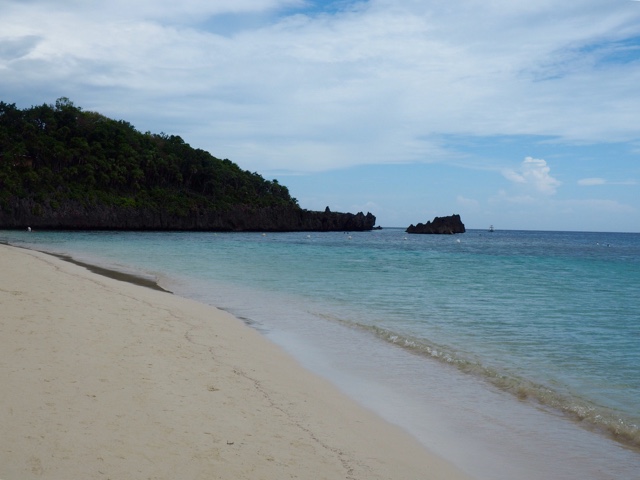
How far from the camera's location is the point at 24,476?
3.20 m

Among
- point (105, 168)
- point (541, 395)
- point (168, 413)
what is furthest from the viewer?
point (105, 168)

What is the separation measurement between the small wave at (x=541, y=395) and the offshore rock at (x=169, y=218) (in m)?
77.5

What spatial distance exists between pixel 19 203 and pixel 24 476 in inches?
3235

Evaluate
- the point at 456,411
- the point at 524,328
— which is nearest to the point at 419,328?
the point at 524,328

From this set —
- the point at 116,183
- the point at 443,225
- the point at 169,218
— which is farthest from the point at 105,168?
the point at 443,225

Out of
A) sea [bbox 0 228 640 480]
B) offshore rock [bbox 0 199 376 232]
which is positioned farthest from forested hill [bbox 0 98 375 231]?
sea [bbox 0 228 640 480]

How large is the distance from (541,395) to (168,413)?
4519 millimetres

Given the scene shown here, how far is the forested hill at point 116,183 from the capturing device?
8019 centimetres

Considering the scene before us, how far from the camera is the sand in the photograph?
3.62 meters

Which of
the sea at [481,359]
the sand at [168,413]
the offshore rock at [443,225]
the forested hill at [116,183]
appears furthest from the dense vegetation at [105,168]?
the sand at [168,413]

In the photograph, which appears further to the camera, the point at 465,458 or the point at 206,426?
Result: the point at 465,458

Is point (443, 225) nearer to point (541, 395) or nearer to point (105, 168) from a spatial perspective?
point (105, 168)

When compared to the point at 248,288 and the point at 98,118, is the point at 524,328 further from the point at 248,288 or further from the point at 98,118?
the point at 98,118

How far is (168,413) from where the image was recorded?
4.54 metres
